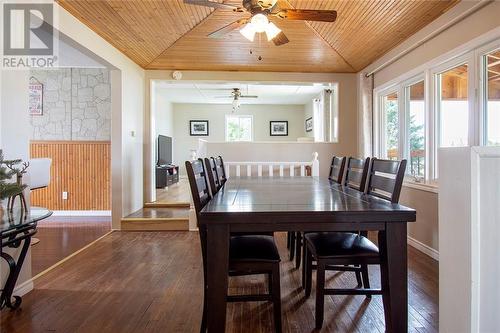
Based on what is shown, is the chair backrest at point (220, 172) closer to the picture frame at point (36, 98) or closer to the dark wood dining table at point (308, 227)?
the dark wood dining table at point (308, 227)

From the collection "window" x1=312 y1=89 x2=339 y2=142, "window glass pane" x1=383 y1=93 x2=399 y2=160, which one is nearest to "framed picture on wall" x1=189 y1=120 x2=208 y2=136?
"window" x1=312 y1=89 x2=339 y2=142

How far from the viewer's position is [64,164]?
4855 millimetres

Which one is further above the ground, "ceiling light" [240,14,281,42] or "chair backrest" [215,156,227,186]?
"ceiling light" [240,14,281,42]

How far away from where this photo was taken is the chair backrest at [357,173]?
229 centimetres

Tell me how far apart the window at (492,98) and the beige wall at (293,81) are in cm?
256

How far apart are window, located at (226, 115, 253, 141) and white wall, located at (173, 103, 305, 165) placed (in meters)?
0.13

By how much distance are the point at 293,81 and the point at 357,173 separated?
120 inches

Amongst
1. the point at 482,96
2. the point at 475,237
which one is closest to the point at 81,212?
the point at 475,237

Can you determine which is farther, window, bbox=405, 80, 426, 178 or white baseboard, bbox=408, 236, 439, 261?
window, bbox=405, 80, 426, 178

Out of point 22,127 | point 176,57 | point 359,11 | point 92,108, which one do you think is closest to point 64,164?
point 92,108

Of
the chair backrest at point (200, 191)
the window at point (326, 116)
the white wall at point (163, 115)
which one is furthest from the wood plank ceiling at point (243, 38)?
the white wall at point (163, 115)

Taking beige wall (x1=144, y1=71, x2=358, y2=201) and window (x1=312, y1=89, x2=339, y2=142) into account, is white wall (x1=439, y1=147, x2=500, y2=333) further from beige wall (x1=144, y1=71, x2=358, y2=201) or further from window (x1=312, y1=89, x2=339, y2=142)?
window (x1=312, y1=89, x2=339, y2=142)

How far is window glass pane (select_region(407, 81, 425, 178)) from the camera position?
3570 millimetres

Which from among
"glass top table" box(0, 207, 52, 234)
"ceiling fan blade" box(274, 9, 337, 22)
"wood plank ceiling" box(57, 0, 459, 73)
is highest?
"wood plank ceiling" box(57, 0, 459, 73)
